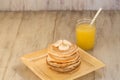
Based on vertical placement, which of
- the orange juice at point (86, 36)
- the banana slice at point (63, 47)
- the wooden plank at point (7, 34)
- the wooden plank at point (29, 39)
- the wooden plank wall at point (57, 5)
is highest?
the banana slice at point (63, 47)

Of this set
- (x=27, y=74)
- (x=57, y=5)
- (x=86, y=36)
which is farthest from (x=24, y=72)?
(x=57, y=5)

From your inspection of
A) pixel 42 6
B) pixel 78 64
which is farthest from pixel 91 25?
pixel 42 6

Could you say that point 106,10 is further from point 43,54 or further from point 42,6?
point 43,54

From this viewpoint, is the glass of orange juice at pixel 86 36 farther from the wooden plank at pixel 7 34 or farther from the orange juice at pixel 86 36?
the wooden plank at pixel 7 34

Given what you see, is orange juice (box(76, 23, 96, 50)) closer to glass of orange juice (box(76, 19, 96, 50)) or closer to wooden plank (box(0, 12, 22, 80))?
glass of orange juice (box(76, 19, 96, 50))

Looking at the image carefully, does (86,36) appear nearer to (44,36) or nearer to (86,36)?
(86,36)

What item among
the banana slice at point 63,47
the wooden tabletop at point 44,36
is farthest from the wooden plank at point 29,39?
the banana slice at point 63,47

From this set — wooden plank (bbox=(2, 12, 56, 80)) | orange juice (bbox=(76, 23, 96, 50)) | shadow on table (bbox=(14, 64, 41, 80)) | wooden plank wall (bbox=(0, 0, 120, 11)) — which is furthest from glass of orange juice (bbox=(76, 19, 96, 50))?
wooden plank wall (bbox=(0, 0, 120, 11))
